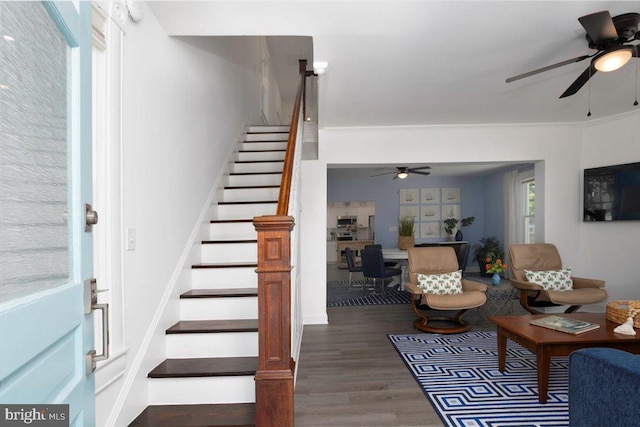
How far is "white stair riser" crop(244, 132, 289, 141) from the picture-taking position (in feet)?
16.3

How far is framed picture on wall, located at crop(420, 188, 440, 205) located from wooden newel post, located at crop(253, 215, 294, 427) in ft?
27.8

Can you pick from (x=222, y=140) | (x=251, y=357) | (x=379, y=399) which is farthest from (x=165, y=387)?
(x=222, y=140)

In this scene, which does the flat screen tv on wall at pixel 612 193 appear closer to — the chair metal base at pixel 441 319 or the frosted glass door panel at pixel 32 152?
the chair metal base at pixel 441 319

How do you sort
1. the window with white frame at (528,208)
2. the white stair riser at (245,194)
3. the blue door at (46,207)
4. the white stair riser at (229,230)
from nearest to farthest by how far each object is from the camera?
the blue door at (46,207) < the white stair riser at (229,230) < the white stair riser at (245,194) < the window with white frame at (528,208)

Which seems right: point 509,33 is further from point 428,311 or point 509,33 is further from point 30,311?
point 428,311

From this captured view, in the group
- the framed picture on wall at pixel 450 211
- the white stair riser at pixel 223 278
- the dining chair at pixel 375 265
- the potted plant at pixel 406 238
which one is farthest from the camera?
the framed picture on wall at pixel 450 211

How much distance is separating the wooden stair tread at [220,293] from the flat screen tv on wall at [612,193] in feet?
15.4

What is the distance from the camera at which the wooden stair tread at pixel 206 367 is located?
2.15 meters

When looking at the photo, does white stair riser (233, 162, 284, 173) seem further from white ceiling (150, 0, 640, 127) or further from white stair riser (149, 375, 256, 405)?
white stair riser (149, 375, 256, 405)

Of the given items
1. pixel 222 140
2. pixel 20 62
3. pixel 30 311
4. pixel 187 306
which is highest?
pixel 222 140

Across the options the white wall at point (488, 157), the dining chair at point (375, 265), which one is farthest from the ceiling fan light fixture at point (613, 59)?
the dining chair at point (375, 265)

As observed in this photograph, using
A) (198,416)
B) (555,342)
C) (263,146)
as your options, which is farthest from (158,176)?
(555,342)

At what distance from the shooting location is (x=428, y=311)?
4742 mm

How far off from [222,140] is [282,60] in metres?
4.06
